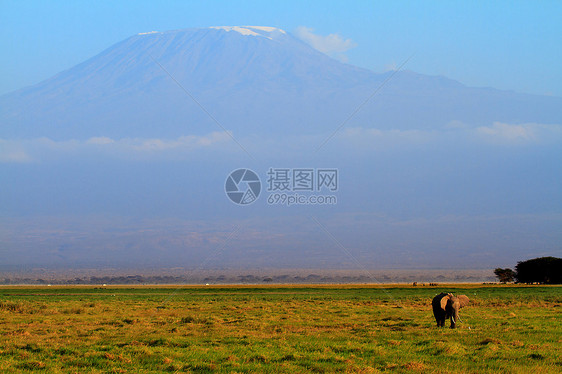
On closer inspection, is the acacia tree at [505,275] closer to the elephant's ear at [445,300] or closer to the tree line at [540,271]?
the tree line at [540,271]

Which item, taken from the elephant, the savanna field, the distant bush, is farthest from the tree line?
the elephant

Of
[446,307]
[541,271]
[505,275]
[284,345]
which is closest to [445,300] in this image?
[446,307]

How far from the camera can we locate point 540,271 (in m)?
108

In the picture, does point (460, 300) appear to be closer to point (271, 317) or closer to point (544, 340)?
point (544, 340)

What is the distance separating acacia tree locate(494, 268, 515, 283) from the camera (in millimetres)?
122725

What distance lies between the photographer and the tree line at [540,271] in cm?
10731

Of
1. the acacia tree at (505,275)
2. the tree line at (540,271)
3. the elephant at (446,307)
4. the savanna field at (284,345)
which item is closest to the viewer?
the savanna field at (284,345)

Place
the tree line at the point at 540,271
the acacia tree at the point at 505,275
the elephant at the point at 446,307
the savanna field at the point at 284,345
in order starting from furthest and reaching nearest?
the acacia tree at the point at 505,275 → the tree line at the point at 540,271 → the elephant at the point at 446,307 → the savanna field at the point at 284,345

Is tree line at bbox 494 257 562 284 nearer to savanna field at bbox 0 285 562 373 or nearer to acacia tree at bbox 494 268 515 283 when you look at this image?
acacia tree at bbox 494 268 515 283

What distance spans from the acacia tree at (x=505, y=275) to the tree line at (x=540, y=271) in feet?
21.0

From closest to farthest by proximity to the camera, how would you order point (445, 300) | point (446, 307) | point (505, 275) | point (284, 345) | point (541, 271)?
point (284, 345) → point (445, 300) → point (446, 307) → point (541, 271) → point (505, 275)

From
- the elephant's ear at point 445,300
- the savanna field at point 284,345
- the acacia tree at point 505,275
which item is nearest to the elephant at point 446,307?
the elephant's ear at point 445,300

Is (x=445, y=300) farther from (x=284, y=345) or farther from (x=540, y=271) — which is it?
(x=540, y=271)

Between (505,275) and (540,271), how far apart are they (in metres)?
15.7
